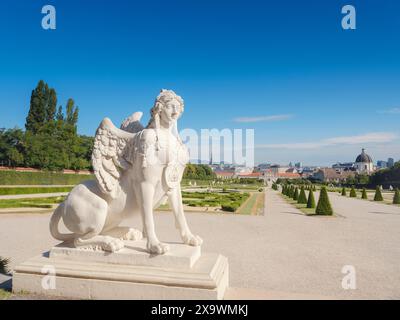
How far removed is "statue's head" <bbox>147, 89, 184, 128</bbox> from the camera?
4277mm

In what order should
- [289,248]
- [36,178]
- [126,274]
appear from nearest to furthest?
[126,274] < [289,248] < [36,178]

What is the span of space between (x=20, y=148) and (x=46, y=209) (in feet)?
104

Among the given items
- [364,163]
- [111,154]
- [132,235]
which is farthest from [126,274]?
[364,163]

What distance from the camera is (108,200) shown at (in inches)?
172

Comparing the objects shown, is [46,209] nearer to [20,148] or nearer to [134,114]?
[134,114]

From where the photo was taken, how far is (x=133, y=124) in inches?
184

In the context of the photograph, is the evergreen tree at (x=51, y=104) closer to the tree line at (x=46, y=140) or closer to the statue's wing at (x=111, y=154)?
the tree line at (x=46, y=140)

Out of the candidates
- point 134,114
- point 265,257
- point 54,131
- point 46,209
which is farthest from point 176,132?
point 54,131

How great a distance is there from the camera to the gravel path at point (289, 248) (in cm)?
627

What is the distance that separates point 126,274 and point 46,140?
45.5m

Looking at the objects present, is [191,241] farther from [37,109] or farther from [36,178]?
[37,109]

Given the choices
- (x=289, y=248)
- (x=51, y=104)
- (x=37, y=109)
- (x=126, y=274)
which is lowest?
(x=289, y=248)

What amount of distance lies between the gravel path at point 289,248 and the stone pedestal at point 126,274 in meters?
0.92
